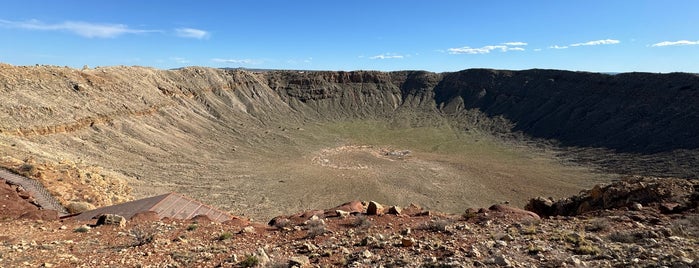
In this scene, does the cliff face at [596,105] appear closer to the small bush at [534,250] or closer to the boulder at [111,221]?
the small bush at [534,250]

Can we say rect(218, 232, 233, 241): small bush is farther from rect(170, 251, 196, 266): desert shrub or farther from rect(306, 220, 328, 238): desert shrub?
rect(306, 220, 328, 238): desert shrub

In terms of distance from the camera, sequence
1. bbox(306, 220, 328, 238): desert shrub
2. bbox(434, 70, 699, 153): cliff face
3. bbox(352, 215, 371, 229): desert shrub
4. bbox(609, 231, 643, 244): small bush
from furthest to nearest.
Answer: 1. bbox(434, 70, 699, 153): cliff face
2. bbox(352, 215, 371, 229): desert shrub
3. bbox(306, 220, 328, 238): desert shrub
4. bbox(609, 231, 643, 244): small bush

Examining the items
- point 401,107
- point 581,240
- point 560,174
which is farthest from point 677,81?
point 581,240

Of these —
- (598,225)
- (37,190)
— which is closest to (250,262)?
(598,225)

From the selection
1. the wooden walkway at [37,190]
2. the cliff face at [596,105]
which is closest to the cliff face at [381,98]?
the cliff face at [596,105]

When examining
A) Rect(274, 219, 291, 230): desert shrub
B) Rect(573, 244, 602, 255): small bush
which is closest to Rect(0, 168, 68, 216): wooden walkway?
Rect(274, 219, 291, 230): desert shrub
